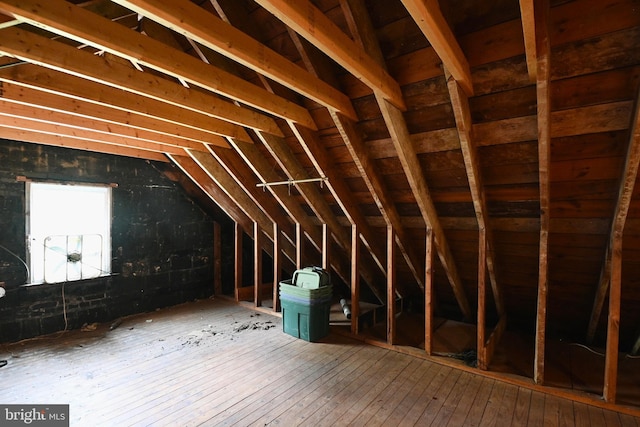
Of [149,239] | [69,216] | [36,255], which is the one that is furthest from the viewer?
[149,239]

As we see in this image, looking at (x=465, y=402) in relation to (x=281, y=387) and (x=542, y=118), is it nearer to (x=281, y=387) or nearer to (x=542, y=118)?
(x=281, y=387)

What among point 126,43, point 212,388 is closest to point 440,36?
point 126,43

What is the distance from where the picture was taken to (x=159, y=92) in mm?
2174

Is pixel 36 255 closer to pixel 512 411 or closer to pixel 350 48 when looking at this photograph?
pixel 350 48

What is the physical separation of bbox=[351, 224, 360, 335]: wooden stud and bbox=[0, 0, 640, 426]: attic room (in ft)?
0.09

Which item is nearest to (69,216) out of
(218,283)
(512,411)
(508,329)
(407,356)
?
(218,283)

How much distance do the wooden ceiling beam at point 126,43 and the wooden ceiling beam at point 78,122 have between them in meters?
1.38

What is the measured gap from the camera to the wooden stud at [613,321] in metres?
2.26

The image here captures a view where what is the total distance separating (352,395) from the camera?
8.21 ft

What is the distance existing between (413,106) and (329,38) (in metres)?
1.03

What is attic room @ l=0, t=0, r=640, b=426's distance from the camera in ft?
5.78

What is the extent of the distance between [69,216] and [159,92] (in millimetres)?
2854

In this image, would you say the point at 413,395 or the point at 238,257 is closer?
the point at 413,395

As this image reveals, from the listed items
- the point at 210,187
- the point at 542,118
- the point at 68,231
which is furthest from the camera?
the point at 210,187
